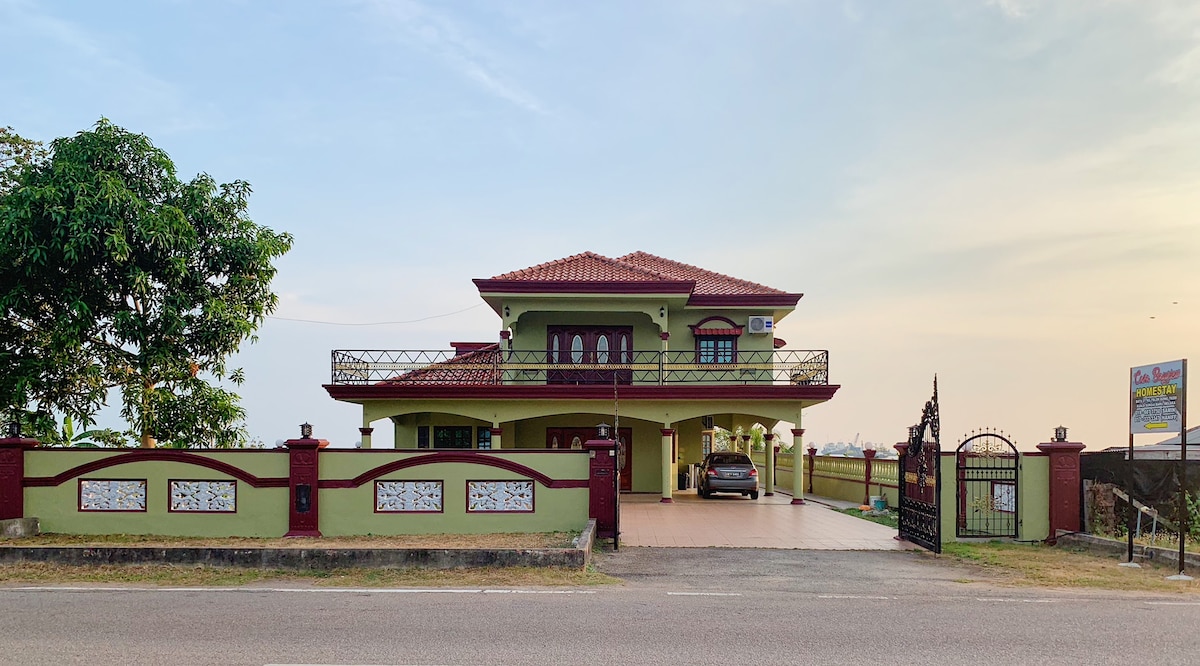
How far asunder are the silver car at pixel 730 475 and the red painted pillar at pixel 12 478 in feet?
52.5

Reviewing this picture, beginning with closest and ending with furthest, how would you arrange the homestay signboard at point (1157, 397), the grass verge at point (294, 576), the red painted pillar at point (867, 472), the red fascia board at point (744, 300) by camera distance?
1. the grass verge at point (294, 576)
2. the homestay signboard at point (1157, 397)
3. the red painted pillar at point (867, 472)
4. the red fascia board at point (744, 300)

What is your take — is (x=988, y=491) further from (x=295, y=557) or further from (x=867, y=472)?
(x=295, y=557)

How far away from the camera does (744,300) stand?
26203 mm

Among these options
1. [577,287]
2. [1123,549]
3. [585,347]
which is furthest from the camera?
[585,347]

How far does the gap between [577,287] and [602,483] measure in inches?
415

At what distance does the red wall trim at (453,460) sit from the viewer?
582 inches

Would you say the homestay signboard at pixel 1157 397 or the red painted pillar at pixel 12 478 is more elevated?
the homestay signboard at pixel 1157 397

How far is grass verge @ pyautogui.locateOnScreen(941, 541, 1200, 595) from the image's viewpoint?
10.8 meters

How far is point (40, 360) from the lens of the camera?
1808 centimetres

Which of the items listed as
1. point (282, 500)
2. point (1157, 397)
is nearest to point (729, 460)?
point (282, 500)

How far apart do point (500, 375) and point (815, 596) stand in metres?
16.3

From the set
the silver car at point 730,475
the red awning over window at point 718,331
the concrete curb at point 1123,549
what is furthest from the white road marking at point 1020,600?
the red awning over window at point 718,331


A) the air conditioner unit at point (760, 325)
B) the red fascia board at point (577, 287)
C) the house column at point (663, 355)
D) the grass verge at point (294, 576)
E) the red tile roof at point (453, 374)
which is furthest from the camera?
the air conditioner unit at point (760, 325)

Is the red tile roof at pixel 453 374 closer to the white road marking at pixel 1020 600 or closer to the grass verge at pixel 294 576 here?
the grass verge at pixel 294 576
